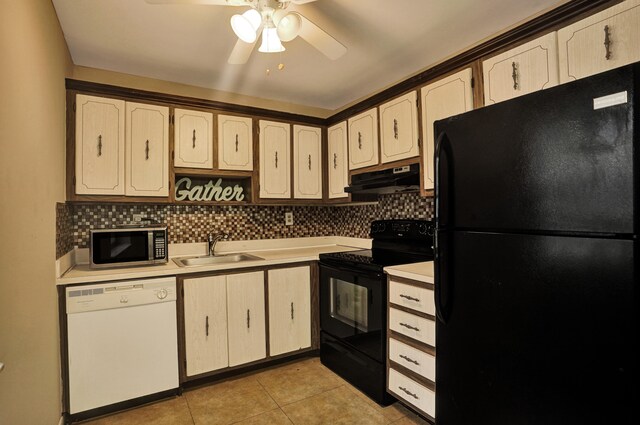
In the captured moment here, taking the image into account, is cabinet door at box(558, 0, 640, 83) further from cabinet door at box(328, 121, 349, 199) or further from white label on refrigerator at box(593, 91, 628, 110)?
cabinet door at box(328, 121, 349, 199)

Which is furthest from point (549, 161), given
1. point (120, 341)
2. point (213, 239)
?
point (213, 239)

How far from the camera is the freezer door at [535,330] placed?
3.03ft

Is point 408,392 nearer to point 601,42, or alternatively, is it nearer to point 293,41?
point 601,42

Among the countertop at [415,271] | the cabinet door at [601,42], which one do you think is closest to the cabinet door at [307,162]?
the countertop at [415,271]

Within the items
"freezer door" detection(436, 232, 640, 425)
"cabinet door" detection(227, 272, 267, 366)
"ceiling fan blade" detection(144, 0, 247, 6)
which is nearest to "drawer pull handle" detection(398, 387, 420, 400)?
"freezer door" detection(436, 232, 640, 425)

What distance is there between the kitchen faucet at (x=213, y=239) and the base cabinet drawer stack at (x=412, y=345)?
1.64 metres

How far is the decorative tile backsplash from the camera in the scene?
8.20 ft

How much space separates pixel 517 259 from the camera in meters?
1.15

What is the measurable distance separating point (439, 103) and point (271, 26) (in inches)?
47.0

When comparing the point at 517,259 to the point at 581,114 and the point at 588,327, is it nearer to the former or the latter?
the point at 588,327

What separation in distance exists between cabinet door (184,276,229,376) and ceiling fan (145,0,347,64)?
158 cm

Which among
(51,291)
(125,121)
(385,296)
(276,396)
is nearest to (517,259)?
(385,296)

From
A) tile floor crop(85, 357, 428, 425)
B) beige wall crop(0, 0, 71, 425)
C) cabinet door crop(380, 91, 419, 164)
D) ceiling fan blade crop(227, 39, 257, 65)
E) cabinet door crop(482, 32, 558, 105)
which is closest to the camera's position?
beige wall crop(0, 0, 71, 425)

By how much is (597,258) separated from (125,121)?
2799 millimetres
